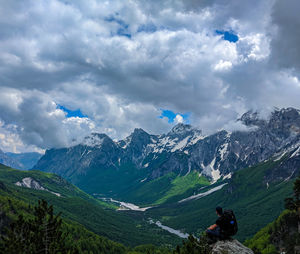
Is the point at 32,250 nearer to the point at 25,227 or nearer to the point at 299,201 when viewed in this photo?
the point at 25,227

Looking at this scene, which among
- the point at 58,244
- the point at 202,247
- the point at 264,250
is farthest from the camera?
the point at 264,250

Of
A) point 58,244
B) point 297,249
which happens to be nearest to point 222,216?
point 58,244

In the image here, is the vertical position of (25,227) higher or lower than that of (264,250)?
higher

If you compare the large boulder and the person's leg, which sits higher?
the person's leg

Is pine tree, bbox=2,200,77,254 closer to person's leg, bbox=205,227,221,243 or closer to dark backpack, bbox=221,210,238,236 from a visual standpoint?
person's leg, bbox=205,227,221,243

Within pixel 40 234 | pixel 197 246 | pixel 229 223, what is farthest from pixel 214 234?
pixel 40 234

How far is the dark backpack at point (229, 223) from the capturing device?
996 inches

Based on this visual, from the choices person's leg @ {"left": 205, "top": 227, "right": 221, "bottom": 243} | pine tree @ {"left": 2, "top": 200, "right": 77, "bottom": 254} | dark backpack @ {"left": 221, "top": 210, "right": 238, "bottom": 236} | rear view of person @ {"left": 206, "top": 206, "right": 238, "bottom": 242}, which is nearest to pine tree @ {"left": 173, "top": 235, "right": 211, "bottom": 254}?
person's leg @ {"left": 205, "top": 227, "right": 221, "bottom": 243}

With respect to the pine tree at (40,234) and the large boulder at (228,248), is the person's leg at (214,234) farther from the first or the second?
the pine tree at (40,234)

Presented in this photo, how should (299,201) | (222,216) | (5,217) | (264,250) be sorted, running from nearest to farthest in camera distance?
(222,216) < (299,201) < (264,250) < (5,217)

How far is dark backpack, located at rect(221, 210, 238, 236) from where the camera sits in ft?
83.0

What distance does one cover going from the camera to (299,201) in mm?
83875

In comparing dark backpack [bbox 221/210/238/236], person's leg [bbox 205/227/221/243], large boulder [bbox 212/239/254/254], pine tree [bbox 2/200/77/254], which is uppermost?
pine tree [bbox 2/200/77/254]

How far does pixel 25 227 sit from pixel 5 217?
150 meters
